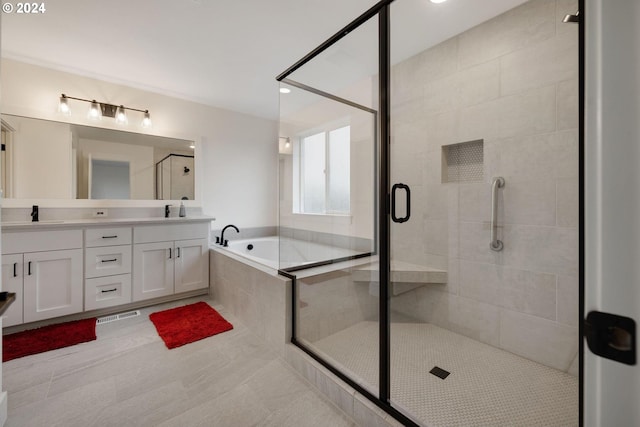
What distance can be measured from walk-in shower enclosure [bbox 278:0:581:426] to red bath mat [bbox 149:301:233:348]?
33.9 inches

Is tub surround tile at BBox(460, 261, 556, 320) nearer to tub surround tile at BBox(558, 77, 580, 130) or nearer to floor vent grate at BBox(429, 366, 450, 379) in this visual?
floor vent grate at BBox(429, 366, 450, 379)

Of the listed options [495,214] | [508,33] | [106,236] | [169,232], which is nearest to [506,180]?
[495,214]

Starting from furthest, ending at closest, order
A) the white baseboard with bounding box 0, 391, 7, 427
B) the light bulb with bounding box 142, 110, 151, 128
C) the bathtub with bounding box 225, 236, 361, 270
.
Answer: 1. the light bulb with bounding box 142, 110, 151, 128
2. the bathtub with bounding box 225, 236, 361, 270
3. the white baseboard with bounding box 0, 391, 7, 427

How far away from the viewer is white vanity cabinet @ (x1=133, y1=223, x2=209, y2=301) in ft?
9.04

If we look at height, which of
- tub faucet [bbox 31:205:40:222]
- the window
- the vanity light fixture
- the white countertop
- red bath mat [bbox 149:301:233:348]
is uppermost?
the vanity light fixture

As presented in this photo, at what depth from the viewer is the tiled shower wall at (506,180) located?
1641 millimetres

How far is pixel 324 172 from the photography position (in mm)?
2598

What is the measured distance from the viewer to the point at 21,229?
2.21 metres

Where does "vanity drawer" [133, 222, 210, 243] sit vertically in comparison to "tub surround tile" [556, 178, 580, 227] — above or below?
below

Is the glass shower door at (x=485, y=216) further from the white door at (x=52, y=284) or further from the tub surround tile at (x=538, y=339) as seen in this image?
the white door at (x=52, y=284)

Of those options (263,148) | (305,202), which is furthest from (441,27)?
(263,148)

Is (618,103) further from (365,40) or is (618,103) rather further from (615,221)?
(365,40)

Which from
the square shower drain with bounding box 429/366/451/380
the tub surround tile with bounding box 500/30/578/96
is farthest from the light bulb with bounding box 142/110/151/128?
the square shower drain with bounding box 429/366/451/380

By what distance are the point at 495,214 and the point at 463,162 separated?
0.46m
